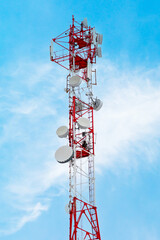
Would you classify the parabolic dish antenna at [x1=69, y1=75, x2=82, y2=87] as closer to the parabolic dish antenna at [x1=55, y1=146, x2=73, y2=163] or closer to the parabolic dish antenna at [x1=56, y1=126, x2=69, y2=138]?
the parabolic dish antenna at [x1=56, y1=126, x2=69, y2=138]

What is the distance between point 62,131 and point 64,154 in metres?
2.72

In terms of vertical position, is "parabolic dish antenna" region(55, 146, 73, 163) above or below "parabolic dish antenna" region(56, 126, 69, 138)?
below

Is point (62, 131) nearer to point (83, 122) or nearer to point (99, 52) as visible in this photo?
point (83, 122)

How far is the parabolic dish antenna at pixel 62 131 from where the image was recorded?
32125 mm

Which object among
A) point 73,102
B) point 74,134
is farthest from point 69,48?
point 74,134

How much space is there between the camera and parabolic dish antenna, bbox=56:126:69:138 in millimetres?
32125

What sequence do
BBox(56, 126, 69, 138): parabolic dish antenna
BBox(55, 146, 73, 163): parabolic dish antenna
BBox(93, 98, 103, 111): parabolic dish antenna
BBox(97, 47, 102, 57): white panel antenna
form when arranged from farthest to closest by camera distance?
BBox(97, 47, 102, 57): white panel antenna, BBox(93, 98, 103, 111): parabolic dish antenna, BBox(56, 126, 69, 138): parabolic dish antenna, BBox(55, 146, 73, 163): parabolic dish antenna

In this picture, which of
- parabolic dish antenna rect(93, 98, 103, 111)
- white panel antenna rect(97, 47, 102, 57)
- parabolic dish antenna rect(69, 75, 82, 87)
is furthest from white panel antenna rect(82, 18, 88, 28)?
parabolic dish antenna rect(93, 98, 103, 111)

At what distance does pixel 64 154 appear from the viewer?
30188mm

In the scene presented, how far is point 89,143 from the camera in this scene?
3250 cm

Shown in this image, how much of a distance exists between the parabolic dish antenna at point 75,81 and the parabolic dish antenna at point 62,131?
3.87 meters

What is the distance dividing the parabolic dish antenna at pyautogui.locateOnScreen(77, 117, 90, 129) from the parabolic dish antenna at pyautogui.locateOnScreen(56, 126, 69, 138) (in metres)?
1.20

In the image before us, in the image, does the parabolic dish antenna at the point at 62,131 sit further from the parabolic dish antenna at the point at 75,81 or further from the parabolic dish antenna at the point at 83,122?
the parabolic dish antenna at the point at 75,81

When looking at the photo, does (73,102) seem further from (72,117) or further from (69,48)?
(69,48)
